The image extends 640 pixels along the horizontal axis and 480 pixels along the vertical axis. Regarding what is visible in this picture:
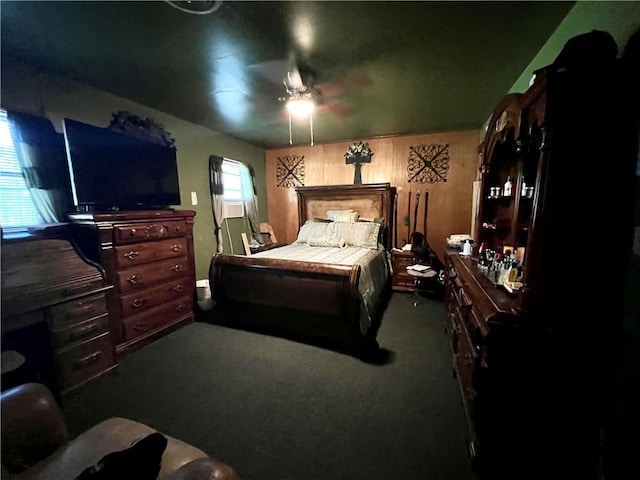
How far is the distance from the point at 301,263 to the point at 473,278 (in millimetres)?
1344

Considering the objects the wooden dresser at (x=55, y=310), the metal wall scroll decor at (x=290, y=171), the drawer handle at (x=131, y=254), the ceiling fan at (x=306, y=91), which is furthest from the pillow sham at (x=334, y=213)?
the wooden dresser at (x=55, y=310)

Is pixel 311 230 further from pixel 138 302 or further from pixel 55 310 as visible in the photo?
pixel 55 310

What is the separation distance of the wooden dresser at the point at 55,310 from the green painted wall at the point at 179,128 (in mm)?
1009

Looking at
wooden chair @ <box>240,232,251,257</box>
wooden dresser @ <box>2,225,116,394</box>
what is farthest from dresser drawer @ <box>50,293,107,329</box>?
wooden chair @ <box>240,232,251,257</box>

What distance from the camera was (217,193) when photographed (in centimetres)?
370

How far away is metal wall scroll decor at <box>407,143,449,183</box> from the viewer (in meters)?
3.84

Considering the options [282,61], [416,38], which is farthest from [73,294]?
[416,38]

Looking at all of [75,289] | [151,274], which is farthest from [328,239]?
[75,289]

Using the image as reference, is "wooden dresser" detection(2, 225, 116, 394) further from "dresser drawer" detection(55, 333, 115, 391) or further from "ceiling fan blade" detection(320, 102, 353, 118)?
"ceiling fan blade" detection(320, 102, 353, 118)

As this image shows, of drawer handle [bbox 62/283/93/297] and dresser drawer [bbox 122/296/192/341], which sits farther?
dresser drawer [bbox 122/296/192/341]

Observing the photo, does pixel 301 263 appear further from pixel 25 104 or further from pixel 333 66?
pixel 25 104

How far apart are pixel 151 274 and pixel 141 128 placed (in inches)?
61.2

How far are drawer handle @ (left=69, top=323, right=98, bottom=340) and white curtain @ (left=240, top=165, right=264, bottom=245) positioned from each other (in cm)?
265

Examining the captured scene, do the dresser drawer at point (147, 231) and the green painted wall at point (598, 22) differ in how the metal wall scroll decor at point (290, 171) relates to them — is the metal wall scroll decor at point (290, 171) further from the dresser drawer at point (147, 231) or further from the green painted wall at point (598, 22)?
the green painted wall at point (598, 22)
